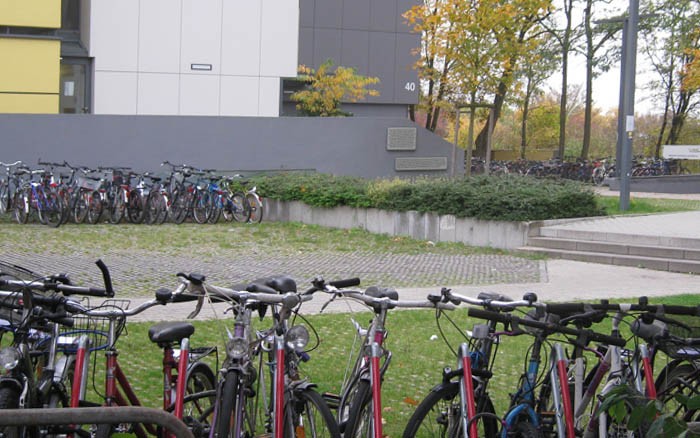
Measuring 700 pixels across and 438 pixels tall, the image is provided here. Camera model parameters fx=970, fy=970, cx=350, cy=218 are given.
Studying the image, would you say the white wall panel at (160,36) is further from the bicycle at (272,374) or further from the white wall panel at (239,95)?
the bicycle at (272,374)

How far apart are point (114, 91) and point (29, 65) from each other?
3099mm

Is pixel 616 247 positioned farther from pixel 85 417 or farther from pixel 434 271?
pixel 85 417

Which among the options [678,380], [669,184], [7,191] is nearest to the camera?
[678,380]

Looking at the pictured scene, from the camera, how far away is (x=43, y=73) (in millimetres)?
23484

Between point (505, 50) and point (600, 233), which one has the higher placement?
point (505, 50)

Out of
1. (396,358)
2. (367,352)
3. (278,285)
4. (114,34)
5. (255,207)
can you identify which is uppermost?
(114,34)

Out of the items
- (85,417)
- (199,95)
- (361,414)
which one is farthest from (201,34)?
(85,417)

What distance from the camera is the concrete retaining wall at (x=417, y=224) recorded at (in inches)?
636

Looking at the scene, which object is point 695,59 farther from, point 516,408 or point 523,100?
point 516,408

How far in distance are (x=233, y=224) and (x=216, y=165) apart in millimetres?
3225

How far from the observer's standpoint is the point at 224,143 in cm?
2317

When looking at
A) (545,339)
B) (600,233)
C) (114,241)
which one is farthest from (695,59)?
(545,339)

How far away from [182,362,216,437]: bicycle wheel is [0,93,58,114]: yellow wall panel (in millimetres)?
19841

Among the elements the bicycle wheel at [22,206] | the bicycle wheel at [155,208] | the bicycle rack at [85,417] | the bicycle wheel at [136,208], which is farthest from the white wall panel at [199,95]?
the bicycle rack at [85,417]
